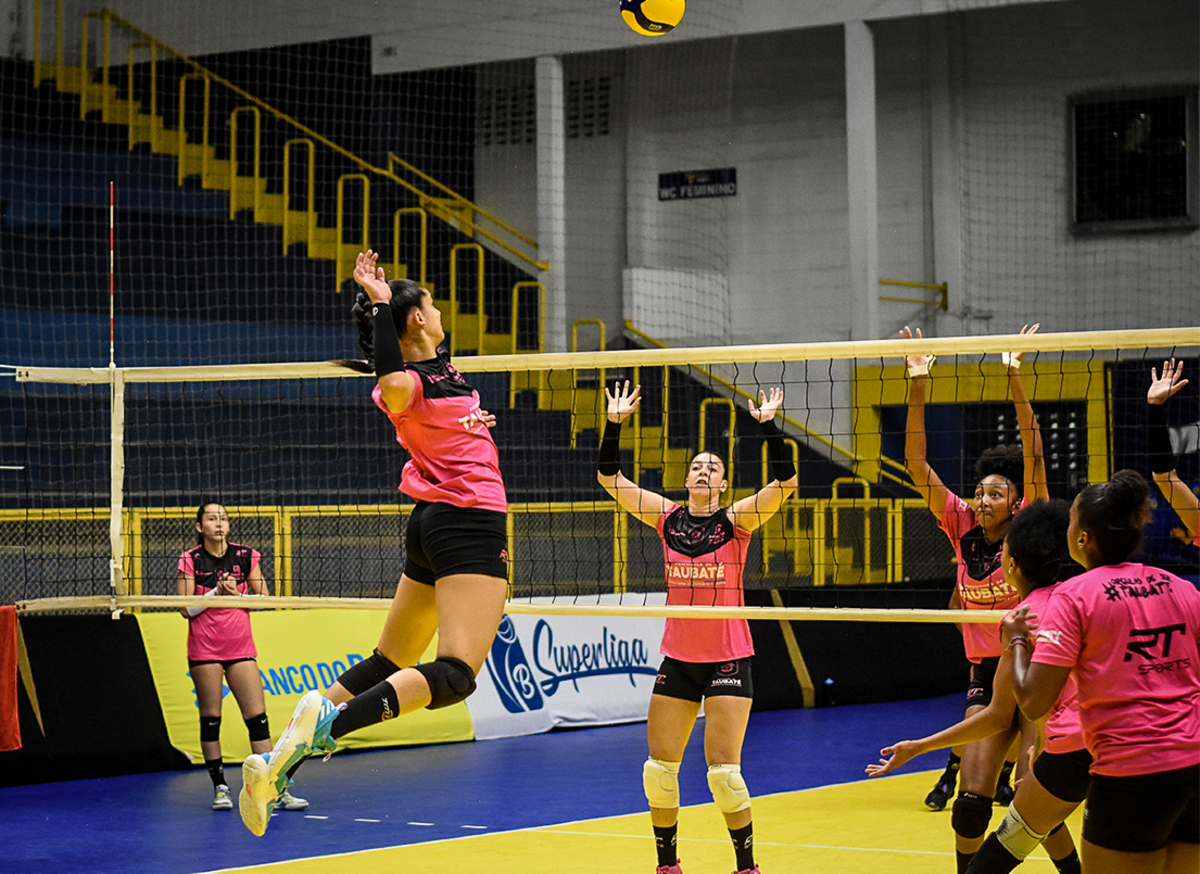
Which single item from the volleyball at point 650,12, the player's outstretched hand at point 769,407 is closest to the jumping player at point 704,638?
the player's outstretched hand at point 769,407

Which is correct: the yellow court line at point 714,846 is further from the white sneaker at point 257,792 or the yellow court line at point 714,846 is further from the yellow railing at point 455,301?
the yellow railing at point 455,301

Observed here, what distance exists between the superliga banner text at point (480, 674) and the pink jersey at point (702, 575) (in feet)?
14.5

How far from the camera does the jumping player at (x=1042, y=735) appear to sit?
Answer: 440 centimetres

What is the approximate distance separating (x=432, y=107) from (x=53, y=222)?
16.3 ft

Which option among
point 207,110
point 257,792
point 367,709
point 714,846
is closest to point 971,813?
A: point 714,846

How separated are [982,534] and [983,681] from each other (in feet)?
2.48

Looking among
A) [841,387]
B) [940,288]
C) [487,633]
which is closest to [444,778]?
[487,633]

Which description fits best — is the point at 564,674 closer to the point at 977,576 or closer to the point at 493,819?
the point at 493,819

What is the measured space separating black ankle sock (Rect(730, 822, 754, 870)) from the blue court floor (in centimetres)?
202

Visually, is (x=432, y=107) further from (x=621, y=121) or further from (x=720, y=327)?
(x=720, y=327)

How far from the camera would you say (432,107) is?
1789cm

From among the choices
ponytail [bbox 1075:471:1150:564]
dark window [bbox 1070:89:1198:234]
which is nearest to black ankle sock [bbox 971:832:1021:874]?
ponytail [bbox 1075:471:1150:564]

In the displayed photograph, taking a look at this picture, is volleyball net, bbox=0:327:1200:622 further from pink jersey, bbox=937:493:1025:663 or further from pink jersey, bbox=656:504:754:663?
pink jersey, bbox=937:493:1025:663

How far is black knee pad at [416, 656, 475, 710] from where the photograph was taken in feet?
14.7
